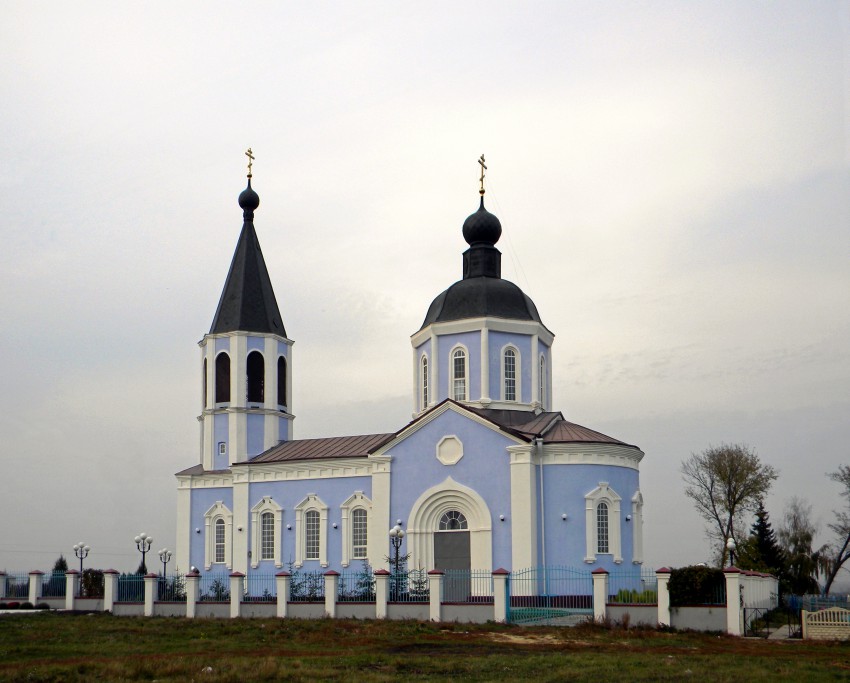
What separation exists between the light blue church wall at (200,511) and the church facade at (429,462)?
0.17 feet

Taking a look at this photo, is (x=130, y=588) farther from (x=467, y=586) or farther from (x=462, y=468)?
(x=462, y=468)

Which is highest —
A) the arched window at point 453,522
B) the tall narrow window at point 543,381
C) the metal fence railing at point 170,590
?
the tall narrow window at point 543,381

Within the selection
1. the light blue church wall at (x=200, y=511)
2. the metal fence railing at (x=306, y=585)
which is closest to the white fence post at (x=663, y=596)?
the metal fence railing at (x=306, y=585)

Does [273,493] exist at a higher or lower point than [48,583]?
higher

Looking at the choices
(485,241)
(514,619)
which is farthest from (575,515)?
(485,241)

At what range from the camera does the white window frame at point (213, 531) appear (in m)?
34.8

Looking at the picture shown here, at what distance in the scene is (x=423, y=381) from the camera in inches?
1362

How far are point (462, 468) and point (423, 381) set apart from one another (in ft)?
15.6

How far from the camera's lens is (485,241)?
3500 centimetres

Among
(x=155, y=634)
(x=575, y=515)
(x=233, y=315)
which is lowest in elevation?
(x=155, y=634)

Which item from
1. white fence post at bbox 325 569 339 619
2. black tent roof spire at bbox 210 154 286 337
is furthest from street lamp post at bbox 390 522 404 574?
black tent roof spire at bbox 210 154 286 337

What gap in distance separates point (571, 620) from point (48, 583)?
1624cm

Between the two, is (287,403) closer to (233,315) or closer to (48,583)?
(233,315)

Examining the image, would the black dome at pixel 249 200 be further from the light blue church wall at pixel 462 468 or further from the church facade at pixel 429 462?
the light blue church wall at pixel 462 468
